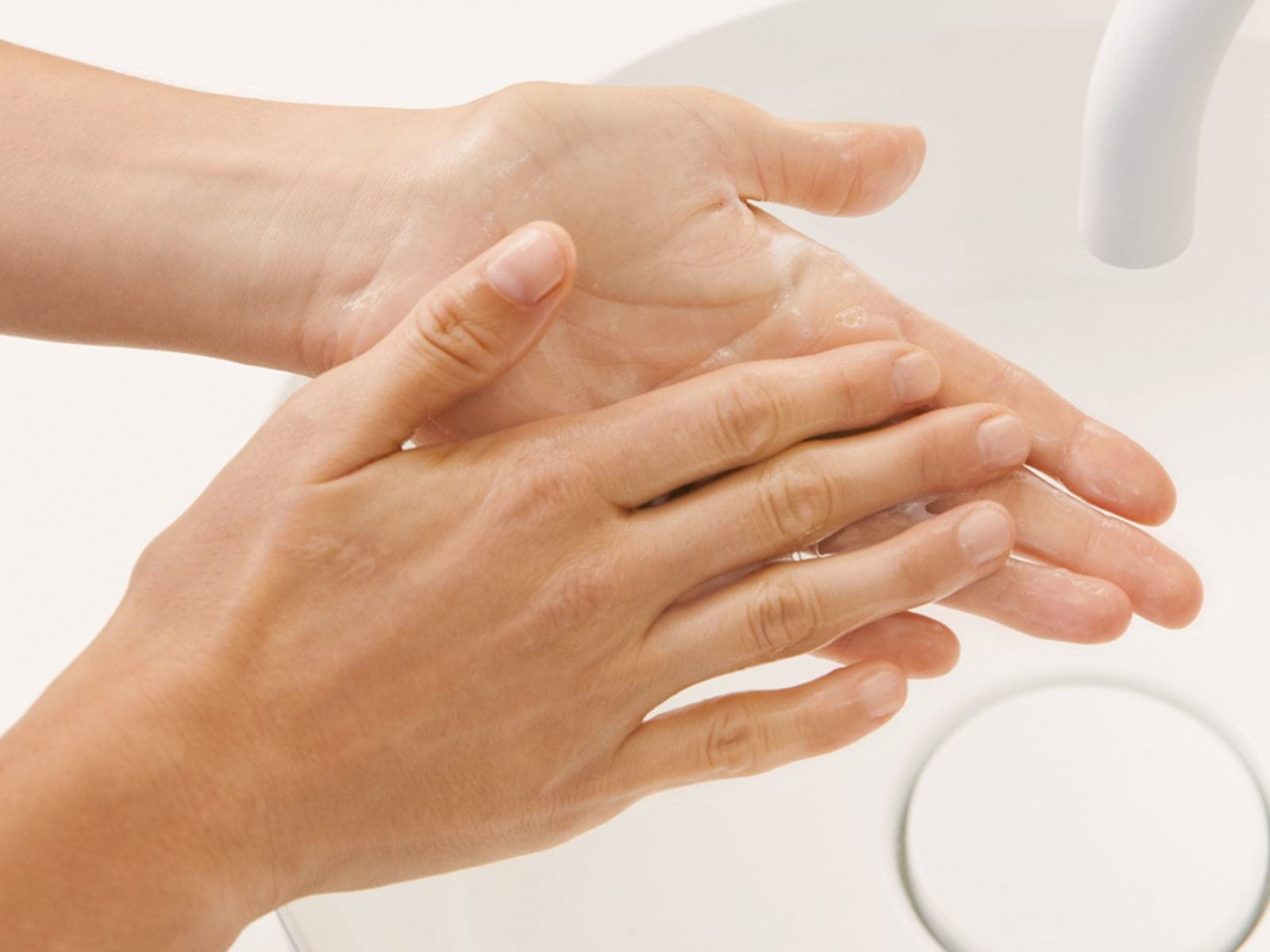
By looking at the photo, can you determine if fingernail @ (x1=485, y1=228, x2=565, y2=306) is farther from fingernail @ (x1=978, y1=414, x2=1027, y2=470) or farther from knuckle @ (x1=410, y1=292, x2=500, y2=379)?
fingernail @ (x1=978, y1=414, x2=1027, y2=470)

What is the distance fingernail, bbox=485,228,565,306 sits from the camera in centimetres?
52

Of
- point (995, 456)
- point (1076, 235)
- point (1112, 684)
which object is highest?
point (1076, 235)

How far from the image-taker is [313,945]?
559 mm

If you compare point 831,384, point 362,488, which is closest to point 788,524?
point 831,384

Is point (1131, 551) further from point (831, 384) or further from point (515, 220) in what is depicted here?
point (515, 220)

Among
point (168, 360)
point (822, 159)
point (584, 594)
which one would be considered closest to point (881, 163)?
point (822, 159)

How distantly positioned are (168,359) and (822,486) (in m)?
0.36

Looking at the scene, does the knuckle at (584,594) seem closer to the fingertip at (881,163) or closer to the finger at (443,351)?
the finger at (443,351)

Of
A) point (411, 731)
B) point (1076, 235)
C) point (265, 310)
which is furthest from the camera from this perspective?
point (1076, 235)

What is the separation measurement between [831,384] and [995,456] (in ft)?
0.25

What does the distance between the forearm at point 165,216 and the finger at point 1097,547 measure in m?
0.31

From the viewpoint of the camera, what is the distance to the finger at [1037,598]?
59cm

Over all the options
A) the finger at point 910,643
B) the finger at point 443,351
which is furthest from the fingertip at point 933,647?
the finger at point 443,351

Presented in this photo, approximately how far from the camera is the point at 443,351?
539 millimetres
